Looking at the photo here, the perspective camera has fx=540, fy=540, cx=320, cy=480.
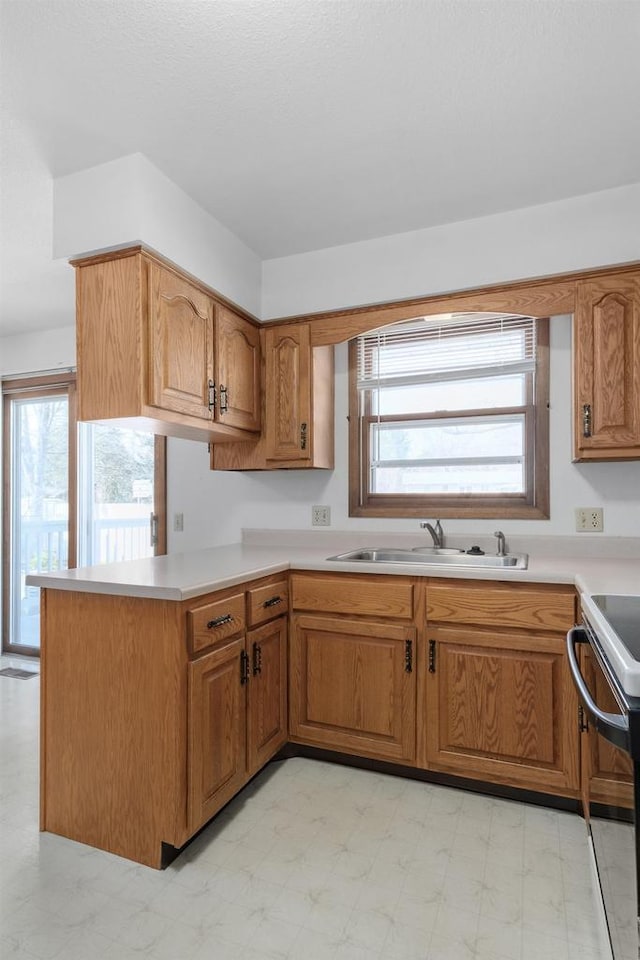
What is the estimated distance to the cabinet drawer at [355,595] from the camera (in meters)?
2.15

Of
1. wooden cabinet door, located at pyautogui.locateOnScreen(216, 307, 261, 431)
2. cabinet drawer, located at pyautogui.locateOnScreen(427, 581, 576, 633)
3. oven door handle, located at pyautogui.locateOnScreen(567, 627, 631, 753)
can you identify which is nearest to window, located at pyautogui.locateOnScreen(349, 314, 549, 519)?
wooden cabinet door, located at pyautogui.locateOnScreen(216, 307, 261, 431)

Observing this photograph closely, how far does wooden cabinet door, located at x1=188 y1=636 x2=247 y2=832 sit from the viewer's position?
169 cm

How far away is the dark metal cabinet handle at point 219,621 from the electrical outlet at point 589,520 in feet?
5.25

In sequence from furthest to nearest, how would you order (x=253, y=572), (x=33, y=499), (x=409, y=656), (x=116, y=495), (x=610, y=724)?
1. (x=33, y=499)
2. (x=116, y=495)
3. (x=409, y=656)
4. (x=253, y=572)
5. (x=610, y=724)

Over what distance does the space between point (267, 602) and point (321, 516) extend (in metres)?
0.86

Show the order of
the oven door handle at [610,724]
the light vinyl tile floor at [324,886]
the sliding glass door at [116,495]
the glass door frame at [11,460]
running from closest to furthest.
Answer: the oven door handle at [610,724]
the light vinyl tile floor at [324,886]
the sliding glass door at [116,495]
the glass door frame at [11,460]

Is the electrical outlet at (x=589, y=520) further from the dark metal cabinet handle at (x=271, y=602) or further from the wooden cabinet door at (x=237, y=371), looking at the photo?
the wooden cabinet door at (x=237, y=371)

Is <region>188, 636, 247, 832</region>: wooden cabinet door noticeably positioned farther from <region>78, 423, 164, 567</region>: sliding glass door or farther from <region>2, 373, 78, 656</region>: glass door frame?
<region>2, 373, 78, 656</region>: glass door frame

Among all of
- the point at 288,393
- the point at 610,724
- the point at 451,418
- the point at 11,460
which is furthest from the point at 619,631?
the point at 11,460

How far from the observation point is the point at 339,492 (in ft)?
9.57

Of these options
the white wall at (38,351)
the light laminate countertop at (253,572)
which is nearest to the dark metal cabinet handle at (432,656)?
the light laminate countertop at (253,572)

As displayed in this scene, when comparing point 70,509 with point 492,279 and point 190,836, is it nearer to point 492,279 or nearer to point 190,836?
point 190,836

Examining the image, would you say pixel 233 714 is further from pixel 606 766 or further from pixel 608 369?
pixel 608 369

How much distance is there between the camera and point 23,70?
1.60m
